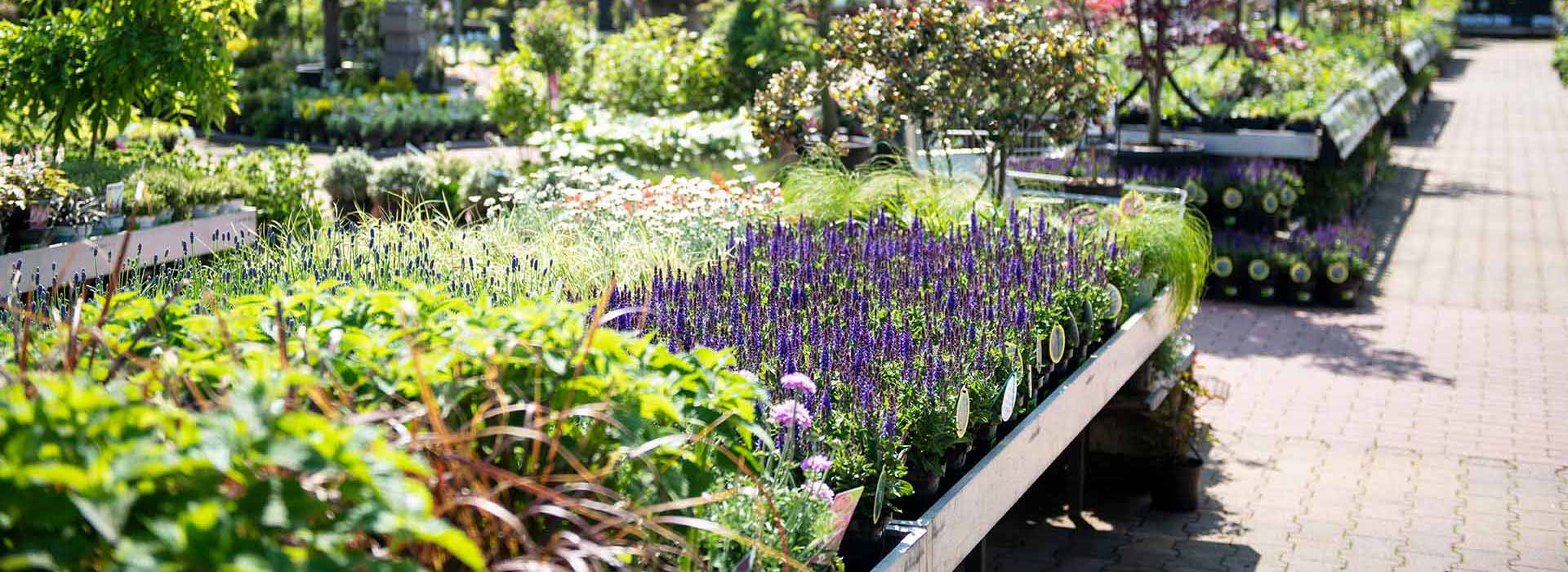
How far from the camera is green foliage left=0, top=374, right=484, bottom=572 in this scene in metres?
1.54

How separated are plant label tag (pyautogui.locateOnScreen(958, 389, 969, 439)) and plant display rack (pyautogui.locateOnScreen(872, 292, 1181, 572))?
0.52 feet

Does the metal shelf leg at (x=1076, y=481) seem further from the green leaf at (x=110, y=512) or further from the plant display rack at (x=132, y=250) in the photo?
the green leaf at (x=110, y=512)

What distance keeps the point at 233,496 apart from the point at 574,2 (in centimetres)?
4177

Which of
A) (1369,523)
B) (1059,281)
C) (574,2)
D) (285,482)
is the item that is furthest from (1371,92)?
(574,2)

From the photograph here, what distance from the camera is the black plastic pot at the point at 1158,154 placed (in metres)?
11.1

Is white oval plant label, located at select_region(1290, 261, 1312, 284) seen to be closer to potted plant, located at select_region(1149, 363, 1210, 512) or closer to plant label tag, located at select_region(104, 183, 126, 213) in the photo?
potted plant, located at select_region(1149, 363, 1210, 512)

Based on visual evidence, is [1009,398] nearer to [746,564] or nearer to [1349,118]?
[746,564]

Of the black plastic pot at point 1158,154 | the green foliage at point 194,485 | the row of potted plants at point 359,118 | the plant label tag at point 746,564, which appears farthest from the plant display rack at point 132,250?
the row of potted plants at point 359,118

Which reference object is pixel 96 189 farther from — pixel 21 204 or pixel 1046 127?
pixel 1046 127

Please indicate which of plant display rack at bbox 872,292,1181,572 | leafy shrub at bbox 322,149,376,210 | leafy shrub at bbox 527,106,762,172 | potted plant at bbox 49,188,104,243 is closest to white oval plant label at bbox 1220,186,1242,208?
leafy shrub at bbox 527,106,762,172

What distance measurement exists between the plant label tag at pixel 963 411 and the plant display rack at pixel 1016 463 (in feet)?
0.52

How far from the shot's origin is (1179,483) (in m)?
6.30

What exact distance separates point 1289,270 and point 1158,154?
1.30 m

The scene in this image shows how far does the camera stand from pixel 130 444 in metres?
1.61
